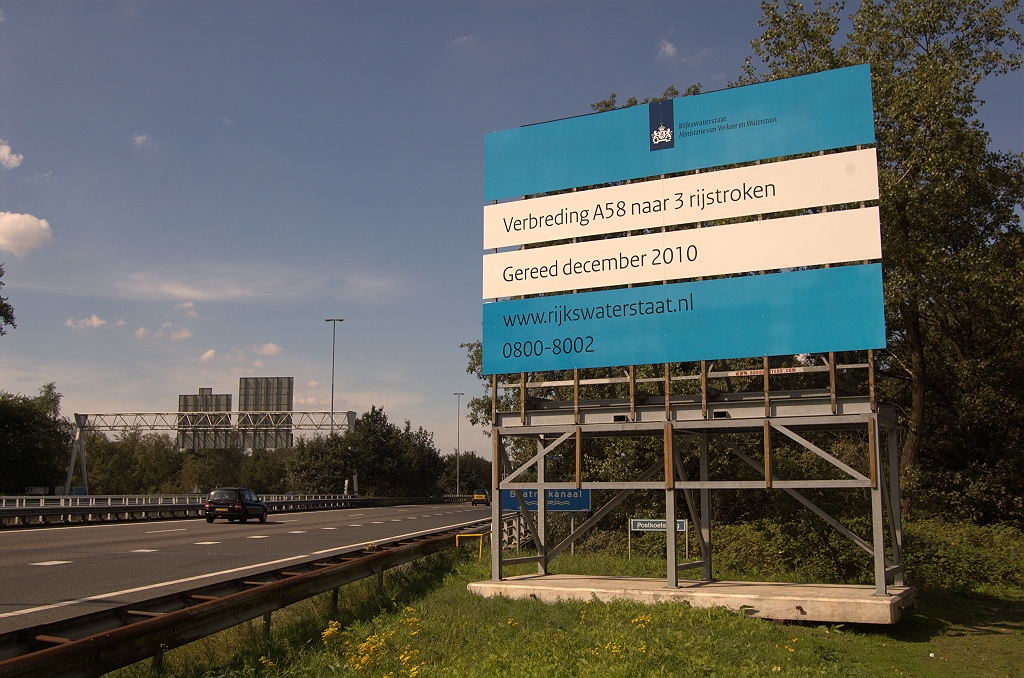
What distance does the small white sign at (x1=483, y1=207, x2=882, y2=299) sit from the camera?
1419 cm

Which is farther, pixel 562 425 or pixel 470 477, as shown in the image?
pixel 470 477

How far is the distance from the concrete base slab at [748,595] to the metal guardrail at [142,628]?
3676mm

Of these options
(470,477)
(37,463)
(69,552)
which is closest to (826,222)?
(69,552)

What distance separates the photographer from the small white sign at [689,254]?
559 inches

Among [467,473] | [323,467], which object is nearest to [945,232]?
[323,467]

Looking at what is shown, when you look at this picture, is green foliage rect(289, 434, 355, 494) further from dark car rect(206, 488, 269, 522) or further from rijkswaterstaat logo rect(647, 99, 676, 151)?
rijkswaterstaat logo rect(647, 99, 676, 151)

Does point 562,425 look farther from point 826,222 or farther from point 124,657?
point 124,657

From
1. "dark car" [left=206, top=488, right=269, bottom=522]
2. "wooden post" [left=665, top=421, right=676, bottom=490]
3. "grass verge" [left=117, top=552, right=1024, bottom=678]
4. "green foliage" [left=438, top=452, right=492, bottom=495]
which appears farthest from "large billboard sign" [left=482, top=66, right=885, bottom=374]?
"green foliage" [left=438, top=452, right=492, bottom=495]

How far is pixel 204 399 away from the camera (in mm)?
69625

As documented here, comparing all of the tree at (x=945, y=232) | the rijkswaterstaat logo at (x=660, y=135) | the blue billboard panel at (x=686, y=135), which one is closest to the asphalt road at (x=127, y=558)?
the blue billboard panel at (x=686, y=135)

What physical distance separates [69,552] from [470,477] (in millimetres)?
132748

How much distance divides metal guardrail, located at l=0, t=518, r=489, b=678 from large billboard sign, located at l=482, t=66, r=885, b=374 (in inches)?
252

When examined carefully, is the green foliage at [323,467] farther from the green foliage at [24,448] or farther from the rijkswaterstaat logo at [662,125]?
the rijkswaterstaat logo at [662,125]

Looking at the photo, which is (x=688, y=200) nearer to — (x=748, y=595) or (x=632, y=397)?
(x=632, y=397)
